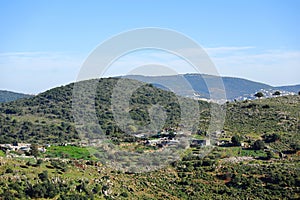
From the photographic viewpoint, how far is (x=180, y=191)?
3412cm

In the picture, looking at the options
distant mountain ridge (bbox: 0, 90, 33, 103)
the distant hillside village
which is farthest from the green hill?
distant mountain ridge (bbox: 0, 90, 33, 103)

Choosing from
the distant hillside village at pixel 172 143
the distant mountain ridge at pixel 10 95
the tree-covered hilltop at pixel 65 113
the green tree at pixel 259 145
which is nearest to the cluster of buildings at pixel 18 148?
the distant hillside village at pixel 172 143

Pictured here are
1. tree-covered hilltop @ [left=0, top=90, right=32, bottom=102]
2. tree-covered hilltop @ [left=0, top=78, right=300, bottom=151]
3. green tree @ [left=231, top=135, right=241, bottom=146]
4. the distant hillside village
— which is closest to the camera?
the distant hillside village

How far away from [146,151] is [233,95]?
5779 inches

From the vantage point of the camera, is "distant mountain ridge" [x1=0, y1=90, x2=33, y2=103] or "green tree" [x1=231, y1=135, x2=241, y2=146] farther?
"distant mountain ridge" [x1=0, y1=90, x2=33, y2=103]

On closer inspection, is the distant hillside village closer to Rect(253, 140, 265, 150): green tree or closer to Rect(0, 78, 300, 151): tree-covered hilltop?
Rect(253, 140, 265, 150): green tree

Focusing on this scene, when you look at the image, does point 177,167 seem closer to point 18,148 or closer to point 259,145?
point 259,145

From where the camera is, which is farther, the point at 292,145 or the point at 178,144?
the point at 178,144

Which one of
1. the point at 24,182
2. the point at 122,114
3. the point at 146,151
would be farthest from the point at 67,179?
the point at 122,114

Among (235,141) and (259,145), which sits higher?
(235,141)

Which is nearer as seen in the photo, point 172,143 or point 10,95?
point 172,143

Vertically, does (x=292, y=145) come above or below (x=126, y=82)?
below

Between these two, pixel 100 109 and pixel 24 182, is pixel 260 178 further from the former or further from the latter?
pixel 100 109

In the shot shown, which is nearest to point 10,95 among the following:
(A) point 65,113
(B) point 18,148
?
(A) point 65,113
